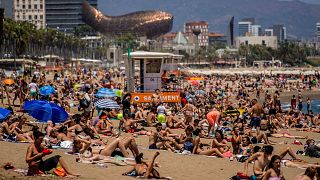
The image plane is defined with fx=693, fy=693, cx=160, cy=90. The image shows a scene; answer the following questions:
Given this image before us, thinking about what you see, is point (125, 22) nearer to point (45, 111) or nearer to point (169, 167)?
point (45, 111)

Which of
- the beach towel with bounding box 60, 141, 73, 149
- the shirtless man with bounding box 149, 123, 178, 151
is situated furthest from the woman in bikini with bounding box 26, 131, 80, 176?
the shirtless man with bounding box 149, 123, 178, 151

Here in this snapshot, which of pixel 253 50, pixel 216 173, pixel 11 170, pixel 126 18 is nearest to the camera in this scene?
pixel 11 170

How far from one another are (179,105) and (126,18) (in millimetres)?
151983

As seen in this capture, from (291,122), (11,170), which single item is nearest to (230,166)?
(11,170)

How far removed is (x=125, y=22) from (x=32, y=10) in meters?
23.5

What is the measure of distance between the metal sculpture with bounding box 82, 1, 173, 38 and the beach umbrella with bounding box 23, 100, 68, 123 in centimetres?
16142

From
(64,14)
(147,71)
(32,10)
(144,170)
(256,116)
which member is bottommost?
(144,170)

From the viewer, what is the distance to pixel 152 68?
2769cm

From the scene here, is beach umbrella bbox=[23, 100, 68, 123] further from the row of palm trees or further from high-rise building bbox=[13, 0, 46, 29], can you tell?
high-rise building bbox=[13, 0, 46, 29]

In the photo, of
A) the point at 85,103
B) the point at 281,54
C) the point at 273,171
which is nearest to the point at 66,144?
the point at 273,171

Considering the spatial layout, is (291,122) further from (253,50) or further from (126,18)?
(126,18)

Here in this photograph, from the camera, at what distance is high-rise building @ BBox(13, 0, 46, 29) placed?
538 feet

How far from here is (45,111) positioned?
16062 mm

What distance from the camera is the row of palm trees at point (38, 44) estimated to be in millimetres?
69000
